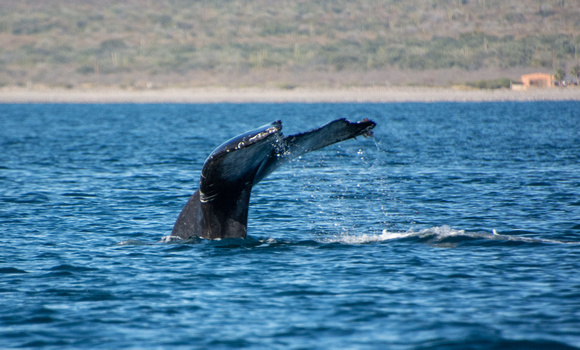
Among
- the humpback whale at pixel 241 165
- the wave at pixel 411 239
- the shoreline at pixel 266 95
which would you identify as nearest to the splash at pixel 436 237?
the wave at pixel 411 239

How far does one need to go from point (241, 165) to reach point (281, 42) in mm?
133962

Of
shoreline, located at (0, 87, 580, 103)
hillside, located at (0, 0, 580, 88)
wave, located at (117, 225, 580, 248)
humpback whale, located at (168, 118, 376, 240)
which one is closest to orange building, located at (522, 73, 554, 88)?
shoreline, located at (0, 87, 580, 103)

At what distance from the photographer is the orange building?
95.9 metres

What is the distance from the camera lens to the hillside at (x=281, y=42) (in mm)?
117125

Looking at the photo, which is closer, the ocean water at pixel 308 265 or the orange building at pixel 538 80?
the ocean water at pixel 308 265

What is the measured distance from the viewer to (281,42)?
461 ft

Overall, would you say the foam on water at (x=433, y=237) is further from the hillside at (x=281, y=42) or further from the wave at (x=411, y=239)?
the hillside at (x=281, y=42)

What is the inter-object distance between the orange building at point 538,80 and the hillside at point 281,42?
10.7m

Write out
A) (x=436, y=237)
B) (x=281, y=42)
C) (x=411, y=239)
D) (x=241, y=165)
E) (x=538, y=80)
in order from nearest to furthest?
(x=241, y=165), (x=411, y=239), (x=436, y=237), (x=538, y=80), (x=281, y=42)

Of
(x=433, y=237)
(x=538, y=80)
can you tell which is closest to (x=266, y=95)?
(x=538, y=80)

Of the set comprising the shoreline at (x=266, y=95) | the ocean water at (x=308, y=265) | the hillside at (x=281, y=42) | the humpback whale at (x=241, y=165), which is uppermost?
the hillside at (x=281, y=42)

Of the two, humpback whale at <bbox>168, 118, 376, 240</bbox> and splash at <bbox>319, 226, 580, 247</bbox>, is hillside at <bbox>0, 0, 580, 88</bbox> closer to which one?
splash at <bbox>319, 226, 580, 247</bbox>

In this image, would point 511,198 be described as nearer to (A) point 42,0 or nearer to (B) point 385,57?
(B) point 385,57

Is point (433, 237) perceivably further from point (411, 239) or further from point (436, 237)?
point (411, 239)
